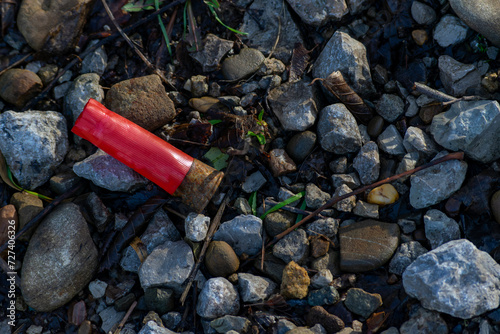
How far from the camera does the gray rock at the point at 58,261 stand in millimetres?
3021

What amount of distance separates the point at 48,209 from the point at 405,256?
283 cm

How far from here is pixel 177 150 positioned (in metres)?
3.12

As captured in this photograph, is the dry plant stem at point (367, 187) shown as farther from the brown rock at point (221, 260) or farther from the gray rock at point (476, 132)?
the brown rock at point (221, 260)

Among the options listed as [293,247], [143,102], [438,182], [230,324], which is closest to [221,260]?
[230,324]

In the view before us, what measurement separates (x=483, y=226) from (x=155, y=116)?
2718 millimetres

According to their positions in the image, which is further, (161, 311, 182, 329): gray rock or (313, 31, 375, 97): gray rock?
(313, 31, 375, 97): gray rock

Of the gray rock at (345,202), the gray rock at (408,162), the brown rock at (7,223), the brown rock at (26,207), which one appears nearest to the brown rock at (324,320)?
the gray rock at (345,202)

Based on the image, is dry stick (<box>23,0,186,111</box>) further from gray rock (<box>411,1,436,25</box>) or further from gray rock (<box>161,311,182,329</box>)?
gray rock (<box>161,311,182,329</box>)

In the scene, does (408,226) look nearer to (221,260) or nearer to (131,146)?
(221,260)

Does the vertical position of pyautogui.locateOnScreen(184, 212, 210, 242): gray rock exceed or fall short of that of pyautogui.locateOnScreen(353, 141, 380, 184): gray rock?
it falls short

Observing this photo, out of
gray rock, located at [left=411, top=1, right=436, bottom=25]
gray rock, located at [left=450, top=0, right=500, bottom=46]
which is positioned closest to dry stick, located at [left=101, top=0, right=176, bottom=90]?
gray rock, located at [left=411, top=1, right=436, bottom=25]

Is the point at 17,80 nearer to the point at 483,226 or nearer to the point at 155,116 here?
the point at 155,116

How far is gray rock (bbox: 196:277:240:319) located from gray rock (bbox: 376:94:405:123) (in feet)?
6.11

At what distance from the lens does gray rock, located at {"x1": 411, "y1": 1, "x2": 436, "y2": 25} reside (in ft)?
10.8
